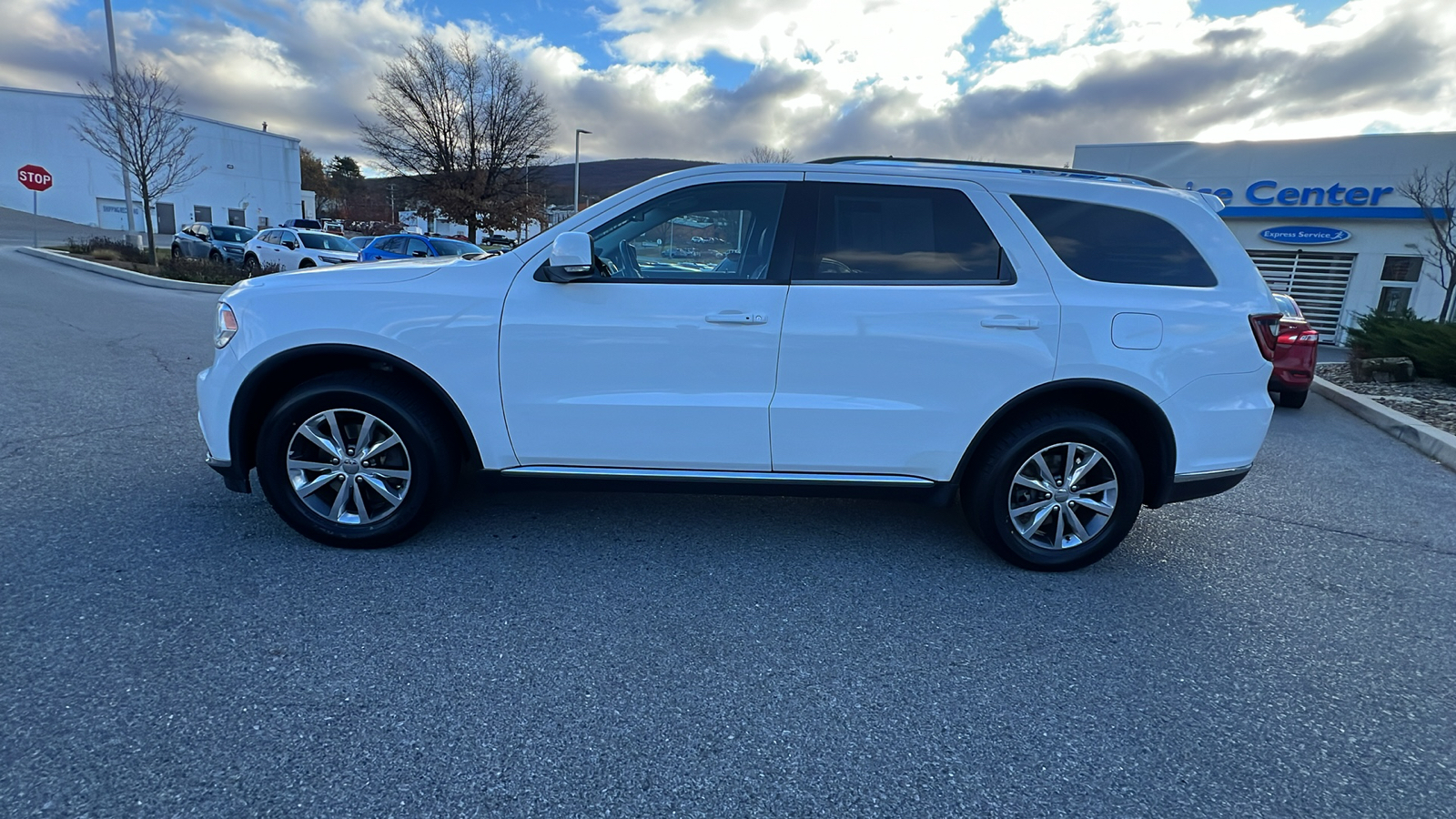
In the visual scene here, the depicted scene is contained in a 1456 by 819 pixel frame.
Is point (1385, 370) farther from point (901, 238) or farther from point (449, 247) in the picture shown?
point (449, 247)

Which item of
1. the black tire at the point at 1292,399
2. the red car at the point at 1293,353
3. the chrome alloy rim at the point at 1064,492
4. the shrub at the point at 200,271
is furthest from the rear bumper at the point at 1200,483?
the shrub at the point at 200,271

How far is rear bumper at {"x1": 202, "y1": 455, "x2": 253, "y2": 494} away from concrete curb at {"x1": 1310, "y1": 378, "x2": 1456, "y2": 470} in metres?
8.51

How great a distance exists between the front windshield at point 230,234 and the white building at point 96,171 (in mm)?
27175

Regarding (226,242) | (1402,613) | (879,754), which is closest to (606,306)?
(879,754)

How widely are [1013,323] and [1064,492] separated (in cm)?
87

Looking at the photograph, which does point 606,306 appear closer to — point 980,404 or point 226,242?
point 980,404

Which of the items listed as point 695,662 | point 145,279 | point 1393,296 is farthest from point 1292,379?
point 145,279

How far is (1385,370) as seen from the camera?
10.3 meters

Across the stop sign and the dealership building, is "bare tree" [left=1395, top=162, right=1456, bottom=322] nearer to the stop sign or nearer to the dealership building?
the dealership building

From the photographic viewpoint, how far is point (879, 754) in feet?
7.58

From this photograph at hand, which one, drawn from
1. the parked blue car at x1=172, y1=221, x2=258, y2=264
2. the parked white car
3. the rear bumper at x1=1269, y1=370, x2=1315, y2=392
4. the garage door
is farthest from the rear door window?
the parked blue car at x1=172, y1=221, x2=258, y2=264

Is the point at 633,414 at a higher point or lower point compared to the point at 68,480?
higher

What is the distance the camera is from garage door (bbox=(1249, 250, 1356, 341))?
66.9 feet

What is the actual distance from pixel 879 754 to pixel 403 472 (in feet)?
8.06
